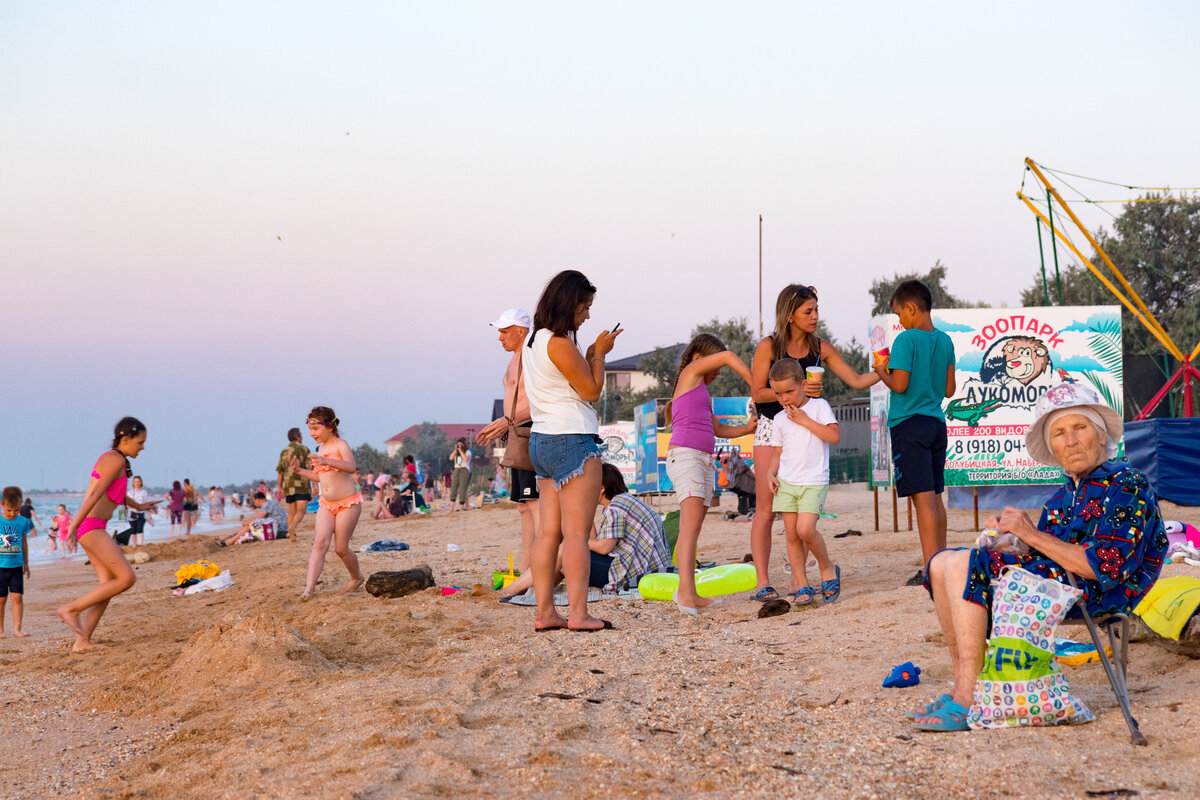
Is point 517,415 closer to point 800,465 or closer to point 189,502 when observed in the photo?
point 800,465

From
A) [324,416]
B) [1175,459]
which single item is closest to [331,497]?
[324,416]

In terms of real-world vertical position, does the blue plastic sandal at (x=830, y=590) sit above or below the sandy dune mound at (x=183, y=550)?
above

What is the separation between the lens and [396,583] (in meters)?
7.40

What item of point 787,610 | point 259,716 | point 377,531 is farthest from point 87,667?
point 377,531

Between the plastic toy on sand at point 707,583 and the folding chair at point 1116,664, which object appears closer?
the folding chair at point 1116,664

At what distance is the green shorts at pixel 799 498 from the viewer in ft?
19.4

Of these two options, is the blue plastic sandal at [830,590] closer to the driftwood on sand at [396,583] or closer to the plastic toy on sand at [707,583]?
the plastic toy on sand at [707,583]

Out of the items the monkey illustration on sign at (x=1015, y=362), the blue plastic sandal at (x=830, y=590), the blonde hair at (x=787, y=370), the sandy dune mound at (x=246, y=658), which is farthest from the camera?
the monkey illustration on sign at (x=1015, y=362)

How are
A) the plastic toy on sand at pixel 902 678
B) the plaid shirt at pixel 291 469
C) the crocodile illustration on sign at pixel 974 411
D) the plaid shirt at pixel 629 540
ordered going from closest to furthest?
1. the plastic toy on sand at pixel 902 678
2. the plaid shirt at pixel 629 540
3. the crocodile illustration on sign at pixel 974 411
4. the plaid shirt at pixel 291 469

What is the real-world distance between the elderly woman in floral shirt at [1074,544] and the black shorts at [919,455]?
2.16 m

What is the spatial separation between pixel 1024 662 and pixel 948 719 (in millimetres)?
298

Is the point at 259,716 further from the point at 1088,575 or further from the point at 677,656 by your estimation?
the point at 1088,575

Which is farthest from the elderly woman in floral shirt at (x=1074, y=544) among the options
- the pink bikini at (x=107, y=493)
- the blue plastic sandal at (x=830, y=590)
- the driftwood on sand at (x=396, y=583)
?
the pink bikini at (x=107, y=493)

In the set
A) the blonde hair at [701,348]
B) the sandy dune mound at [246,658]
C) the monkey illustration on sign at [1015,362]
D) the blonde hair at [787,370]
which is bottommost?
the sandy dune mound at [246,658]
